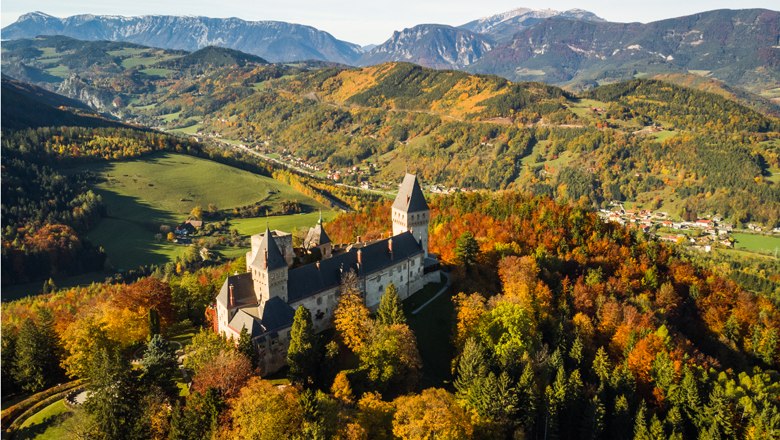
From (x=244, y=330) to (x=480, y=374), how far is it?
2895 cm

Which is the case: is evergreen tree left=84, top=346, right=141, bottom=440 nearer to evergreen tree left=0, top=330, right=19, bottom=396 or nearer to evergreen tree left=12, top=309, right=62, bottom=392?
evergreen tree left=12, top=309, right=62, bottom=392

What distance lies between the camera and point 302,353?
60.5 m

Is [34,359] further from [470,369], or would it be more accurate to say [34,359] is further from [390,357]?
[470,369]

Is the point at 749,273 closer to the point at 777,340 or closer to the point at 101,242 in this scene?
the point at 777,340

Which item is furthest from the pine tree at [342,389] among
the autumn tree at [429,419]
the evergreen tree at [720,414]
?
the evergreen tree at [720,414]

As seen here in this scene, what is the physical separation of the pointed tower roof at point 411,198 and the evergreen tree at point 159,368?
4535cm

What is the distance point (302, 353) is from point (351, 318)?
10337mm

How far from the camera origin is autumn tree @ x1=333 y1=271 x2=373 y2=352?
67.5 m

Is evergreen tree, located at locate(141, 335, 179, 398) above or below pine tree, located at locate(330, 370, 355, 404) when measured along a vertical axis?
above

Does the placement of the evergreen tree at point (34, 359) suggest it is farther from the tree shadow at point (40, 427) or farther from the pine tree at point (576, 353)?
the pine tree at point (576, 353)

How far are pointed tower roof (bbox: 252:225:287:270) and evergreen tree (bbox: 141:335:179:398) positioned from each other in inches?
582

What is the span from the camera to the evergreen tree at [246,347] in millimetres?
58406

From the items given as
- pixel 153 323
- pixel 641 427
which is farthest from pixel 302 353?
pixel 641 427

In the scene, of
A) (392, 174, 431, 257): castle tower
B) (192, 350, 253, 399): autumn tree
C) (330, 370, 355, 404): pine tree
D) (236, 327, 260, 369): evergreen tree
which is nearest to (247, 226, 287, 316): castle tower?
(236, 327, 260, 369): evergreen tree
